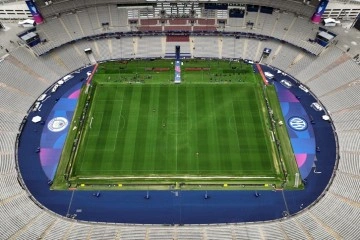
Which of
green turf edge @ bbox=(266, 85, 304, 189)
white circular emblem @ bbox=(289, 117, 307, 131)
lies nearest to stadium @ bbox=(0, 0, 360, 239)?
white circular emblem @ bbox=(289, 117, 307, 131)

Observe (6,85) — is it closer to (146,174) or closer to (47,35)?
(47,35)

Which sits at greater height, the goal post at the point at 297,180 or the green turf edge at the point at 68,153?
the green turf edge at the point at 68,153

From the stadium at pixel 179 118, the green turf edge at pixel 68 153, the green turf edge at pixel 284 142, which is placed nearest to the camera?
the stadium at pixel 179 118

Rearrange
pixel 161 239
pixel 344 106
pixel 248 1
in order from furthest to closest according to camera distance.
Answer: pixel 248 1 < pixel 344 106 < pixel 161 239

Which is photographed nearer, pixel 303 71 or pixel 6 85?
pixel 6 85

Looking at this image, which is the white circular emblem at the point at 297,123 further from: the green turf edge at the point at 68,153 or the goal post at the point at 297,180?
the green turf edge at the point at 68,153

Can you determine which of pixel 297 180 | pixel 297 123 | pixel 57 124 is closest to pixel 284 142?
pixel 297 123

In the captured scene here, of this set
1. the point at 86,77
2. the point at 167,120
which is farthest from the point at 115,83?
the point at 167,120

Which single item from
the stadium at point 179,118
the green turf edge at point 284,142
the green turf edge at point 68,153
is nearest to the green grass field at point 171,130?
the green turf edge at point 68,153
